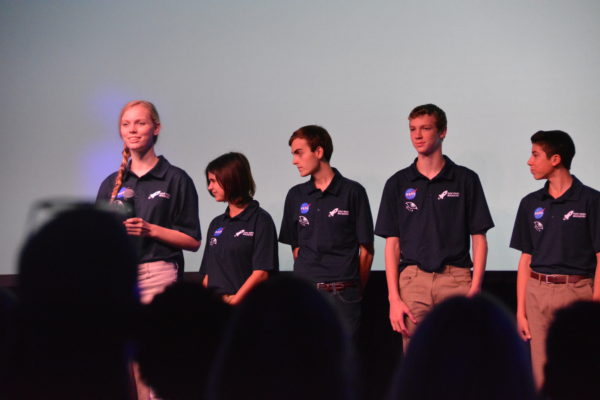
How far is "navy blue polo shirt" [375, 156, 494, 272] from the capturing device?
261 cm

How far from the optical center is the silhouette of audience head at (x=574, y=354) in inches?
17.8

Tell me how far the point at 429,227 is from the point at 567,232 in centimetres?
68

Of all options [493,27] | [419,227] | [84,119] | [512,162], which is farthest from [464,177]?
[84,119]

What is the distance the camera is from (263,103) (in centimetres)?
368

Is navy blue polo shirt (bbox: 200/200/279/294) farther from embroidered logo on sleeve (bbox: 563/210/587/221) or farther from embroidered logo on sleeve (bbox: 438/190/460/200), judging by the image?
embroidered logo on sleeve (bbox: 563/210/587/221)

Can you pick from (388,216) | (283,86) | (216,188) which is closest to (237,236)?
(216,188)

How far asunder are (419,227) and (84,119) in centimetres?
217

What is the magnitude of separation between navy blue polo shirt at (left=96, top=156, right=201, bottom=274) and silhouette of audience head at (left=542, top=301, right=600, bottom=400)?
1807 mm

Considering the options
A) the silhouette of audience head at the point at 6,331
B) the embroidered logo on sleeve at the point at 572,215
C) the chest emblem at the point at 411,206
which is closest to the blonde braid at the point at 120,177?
the chest emblem at the point at 411,206

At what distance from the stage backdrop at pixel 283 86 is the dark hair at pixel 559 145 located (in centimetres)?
Result: 48

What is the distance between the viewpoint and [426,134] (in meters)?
2.73

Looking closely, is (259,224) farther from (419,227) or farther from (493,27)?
(493,27)

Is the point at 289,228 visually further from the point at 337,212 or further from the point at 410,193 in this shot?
the point at 410,193

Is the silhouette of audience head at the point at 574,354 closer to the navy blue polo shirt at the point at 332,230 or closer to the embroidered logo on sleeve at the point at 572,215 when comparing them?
the navy blue polo shirt at the point at 332,230
